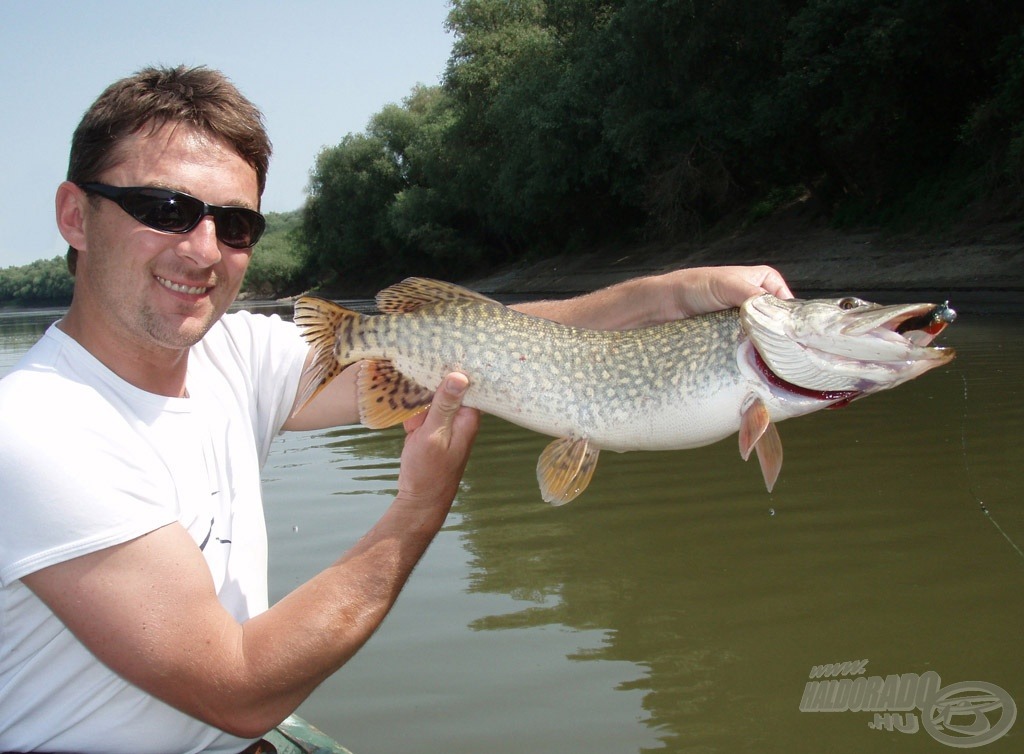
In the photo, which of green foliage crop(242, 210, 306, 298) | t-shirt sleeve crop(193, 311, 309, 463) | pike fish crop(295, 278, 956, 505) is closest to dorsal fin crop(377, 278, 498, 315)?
pike fish crop(295, 278, 956, 505)

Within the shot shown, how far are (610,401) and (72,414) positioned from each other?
1.56m

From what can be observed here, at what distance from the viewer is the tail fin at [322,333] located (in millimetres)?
2865

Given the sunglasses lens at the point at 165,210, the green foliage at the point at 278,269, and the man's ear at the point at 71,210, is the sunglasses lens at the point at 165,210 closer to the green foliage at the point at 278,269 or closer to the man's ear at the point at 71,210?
the man's ear at the point at 71,210

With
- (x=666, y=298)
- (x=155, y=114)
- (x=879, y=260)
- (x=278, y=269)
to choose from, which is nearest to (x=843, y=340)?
(x=666, y=298)

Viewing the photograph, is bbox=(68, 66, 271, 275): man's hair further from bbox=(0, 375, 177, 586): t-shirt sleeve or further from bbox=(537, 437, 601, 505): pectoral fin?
bbox=(537, 437, 601, 505): pectoral fin

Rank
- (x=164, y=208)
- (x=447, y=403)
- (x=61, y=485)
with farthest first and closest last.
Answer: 1. (x=447, y=403)
2. (x=164, y=208)
3. (x=61, y=485)

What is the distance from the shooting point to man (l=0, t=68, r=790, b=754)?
73.9 inches

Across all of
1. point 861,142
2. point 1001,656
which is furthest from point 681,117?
point 1001,656

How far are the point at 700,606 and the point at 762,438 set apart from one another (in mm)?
1913

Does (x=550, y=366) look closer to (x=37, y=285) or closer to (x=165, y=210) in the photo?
(x=165, y=210)

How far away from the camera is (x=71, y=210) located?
2.35 m

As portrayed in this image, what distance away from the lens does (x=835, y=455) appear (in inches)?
284

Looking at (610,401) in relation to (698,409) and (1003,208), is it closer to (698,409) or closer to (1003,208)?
(698,409)

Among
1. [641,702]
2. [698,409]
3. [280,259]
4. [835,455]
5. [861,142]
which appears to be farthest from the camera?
[280,259]
